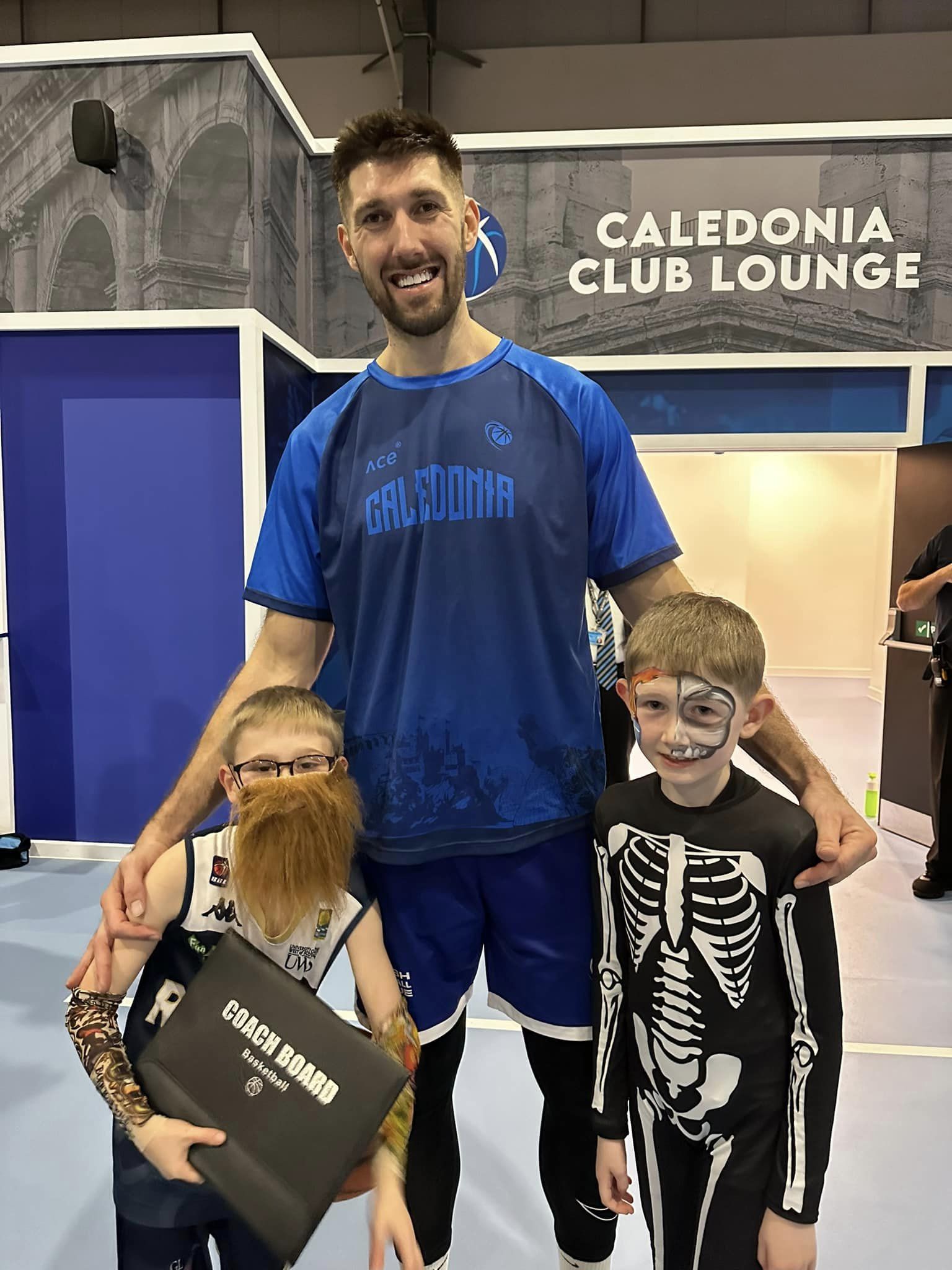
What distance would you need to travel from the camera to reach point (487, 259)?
4180mm

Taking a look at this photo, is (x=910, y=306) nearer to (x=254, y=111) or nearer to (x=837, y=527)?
(x=254, y=111)

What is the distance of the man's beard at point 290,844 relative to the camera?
1.01 meters

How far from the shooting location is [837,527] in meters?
8.90

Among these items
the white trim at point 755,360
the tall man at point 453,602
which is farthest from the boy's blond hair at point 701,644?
the white trim at point 755,360

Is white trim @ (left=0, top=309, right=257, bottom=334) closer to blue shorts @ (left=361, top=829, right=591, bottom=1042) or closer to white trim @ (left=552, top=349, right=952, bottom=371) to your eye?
white trim @ (left=552, top=349, right=952, bottom=371)

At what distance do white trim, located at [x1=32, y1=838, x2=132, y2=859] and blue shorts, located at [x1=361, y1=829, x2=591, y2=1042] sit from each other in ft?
9.89

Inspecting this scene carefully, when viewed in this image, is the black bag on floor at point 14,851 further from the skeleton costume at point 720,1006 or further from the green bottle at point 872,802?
the green bottle at point 872,802

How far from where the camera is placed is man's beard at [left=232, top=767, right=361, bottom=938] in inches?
39.9

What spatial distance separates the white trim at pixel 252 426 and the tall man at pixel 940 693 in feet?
8.99

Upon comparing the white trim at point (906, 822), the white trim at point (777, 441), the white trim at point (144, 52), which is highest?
the white trim at point (144, 52)

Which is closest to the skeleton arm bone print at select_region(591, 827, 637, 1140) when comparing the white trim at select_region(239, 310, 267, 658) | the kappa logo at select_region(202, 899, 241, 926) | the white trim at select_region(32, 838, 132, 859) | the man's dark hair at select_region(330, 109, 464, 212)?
the kappa logo at select_region(202, 899, 241, 926)

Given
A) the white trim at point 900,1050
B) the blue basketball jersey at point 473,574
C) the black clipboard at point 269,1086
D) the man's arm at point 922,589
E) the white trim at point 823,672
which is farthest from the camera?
the white trim at point 823,672

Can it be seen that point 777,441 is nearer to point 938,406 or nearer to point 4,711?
point 938,406

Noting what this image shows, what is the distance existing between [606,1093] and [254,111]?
147 inches
